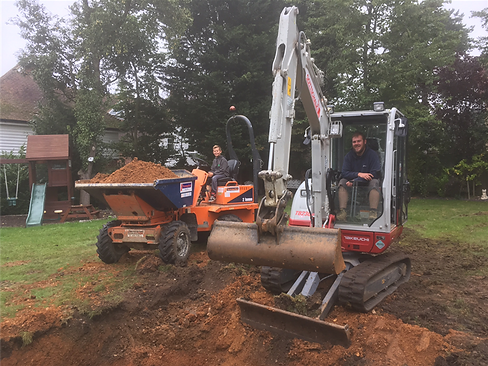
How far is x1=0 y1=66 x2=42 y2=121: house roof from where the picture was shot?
17781mm

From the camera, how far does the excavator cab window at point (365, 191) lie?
482 centimetres

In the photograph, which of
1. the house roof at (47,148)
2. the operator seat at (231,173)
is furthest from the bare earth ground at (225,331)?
the house roof at (47,148)

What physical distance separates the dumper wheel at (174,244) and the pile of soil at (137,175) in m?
0.87

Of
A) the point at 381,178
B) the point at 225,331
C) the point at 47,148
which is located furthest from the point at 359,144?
the point at 47,148

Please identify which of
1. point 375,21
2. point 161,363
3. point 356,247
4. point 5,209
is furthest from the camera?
point 5,209

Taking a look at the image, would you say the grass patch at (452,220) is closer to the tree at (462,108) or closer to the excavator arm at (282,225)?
the tree at (462,108)

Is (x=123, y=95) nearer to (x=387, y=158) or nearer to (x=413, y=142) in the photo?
(x=413, y=142)

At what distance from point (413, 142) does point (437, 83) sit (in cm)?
268

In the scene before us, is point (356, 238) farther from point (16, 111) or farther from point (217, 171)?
point (16, 111)

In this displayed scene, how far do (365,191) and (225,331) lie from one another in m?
2.45

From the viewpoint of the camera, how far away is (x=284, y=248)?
340 cm

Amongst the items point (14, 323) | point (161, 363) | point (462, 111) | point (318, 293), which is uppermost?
point (462, 111)

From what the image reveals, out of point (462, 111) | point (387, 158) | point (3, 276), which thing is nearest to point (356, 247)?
point (387, 158)

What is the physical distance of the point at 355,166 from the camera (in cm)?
502
